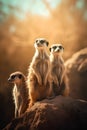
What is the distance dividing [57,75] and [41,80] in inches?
9.7

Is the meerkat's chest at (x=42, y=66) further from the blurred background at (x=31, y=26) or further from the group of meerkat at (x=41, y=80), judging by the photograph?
the blurred background at (x=31, y=26)

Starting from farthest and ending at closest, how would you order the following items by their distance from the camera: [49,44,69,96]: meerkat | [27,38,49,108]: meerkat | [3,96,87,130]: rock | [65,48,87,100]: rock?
1. [65,48,87,100]: rock
2. [49,44,69,96]: meerkat
3. [27,38,49,108]: meerkat
4. [3,96,87,130]: rock

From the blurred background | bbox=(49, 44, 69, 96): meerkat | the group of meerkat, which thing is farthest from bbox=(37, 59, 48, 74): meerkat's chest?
the blurred background

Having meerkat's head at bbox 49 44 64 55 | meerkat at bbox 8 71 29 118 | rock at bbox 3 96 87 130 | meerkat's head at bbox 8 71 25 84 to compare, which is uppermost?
meerkat's head at bbox 49 44 64 55

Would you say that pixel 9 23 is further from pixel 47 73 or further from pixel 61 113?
pixel 61 113

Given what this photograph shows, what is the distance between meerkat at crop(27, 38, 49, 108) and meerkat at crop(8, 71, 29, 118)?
134 mm

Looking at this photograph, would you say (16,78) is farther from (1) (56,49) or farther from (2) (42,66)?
(1) (56,49)

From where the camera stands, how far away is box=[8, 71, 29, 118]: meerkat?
16.8 feet

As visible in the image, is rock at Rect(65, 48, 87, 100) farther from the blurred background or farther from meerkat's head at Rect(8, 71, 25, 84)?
meerkat's head at Rect(8, 71, 25, 84)

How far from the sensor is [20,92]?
518 cm

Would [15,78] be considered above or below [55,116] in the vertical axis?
above

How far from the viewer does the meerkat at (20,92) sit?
16.8ft

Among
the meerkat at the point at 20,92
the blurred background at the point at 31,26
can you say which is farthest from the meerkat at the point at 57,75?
the blurred background at the point at 31,26

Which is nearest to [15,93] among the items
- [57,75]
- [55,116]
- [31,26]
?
[57,75]
